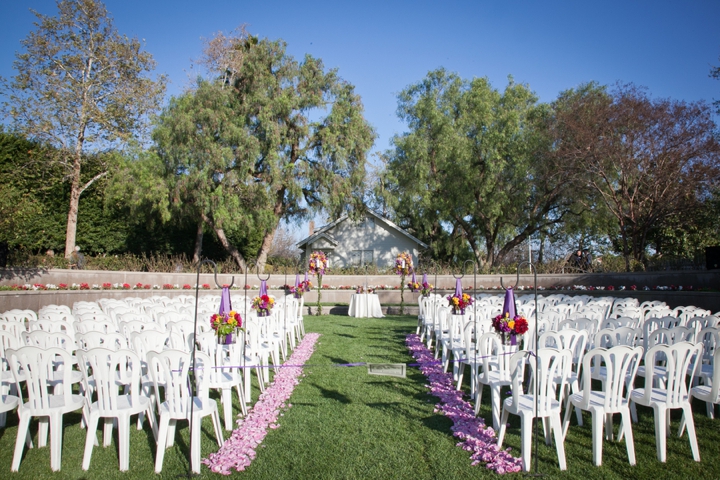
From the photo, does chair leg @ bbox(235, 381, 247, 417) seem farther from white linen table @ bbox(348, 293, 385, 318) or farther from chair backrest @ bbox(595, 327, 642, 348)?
white linen table @ bbox(348, 293, 385, 318)

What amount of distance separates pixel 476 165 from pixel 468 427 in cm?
2298

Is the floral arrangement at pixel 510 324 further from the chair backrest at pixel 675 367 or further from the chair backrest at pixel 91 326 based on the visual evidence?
the chair backrest at pixel 91 326

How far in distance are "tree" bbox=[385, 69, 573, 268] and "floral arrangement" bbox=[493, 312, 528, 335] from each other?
65.4 feet

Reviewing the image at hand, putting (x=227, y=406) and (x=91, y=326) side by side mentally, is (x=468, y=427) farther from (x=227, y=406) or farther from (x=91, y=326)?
(x=91, y=326)

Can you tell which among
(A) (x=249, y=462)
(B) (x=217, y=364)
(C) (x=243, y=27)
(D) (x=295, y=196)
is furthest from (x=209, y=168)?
(A) (x=249, y=462)

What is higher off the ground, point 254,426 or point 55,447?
point 55,447

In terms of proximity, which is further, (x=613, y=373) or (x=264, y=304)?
(x=264, y=304)

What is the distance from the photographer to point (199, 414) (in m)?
4.20

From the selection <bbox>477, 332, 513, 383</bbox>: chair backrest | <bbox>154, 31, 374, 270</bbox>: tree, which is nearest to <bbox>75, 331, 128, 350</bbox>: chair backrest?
<bbox>477, 332, 513, 383</bbox>: chair backrest

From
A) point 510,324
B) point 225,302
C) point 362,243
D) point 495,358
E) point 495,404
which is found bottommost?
point 495,404

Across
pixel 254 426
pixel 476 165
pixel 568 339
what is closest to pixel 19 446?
pixel 254 426

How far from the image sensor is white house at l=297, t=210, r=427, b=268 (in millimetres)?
30016

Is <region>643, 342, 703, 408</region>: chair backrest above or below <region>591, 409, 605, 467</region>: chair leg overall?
above

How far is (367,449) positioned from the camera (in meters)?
4.42
